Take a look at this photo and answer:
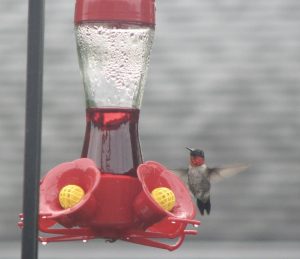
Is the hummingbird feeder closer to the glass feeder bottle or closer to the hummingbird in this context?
the glass feeder bottle

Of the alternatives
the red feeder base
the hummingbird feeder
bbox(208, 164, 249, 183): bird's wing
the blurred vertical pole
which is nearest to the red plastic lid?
the hummingbird feeder

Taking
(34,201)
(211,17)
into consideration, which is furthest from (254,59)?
(34,201)

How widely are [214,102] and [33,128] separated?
3.84 m

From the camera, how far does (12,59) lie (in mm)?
5797

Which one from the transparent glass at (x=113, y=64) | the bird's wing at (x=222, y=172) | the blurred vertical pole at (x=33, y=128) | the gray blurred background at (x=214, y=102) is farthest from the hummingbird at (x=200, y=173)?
the gray blurred background at (x=214, y=102)

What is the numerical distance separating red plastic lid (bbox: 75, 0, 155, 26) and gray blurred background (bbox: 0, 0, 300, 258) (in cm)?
327

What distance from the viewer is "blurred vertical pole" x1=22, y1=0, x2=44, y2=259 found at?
1.90 meters

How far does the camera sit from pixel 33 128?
1909 mm

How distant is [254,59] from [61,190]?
349cm

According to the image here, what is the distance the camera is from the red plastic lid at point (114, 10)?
2381 mm

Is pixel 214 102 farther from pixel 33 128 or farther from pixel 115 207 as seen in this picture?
pixel 33 128

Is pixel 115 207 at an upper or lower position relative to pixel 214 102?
upper

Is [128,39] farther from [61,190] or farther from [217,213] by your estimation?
[217,213]

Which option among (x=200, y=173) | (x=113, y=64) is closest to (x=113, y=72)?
(x=113, y=64)
